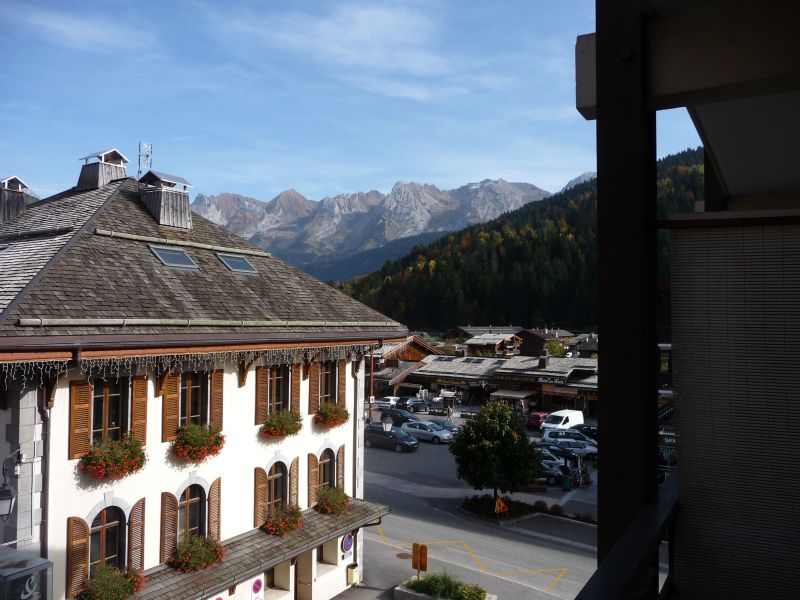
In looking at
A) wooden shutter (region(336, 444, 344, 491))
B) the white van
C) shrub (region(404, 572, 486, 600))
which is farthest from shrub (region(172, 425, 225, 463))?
the white van

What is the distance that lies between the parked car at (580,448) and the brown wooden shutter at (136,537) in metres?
24.2

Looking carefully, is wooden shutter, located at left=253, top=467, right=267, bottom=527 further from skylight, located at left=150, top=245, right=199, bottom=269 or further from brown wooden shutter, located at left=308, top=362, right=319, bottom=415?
skylight, located at left=150, top=245, right=199, bottom=269

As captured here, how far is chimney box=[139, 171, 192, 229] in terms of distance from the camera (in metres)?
15.2

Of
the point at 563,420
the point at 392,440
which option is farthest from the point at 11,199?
the point at 563,420

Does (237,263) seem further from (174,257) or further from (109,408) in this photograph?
(109,408)

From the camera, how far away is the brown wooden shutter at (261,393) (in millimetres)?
14084

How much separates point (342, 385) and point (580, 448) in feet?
64.9

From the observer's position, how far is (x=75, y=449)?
34.3 feet

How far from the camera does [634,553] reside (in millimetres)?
2322

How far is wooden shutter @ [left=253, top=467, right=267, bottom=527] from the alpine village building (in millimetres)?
44

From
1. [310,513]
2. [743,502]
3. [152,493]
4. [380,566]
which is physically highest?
[743,502]

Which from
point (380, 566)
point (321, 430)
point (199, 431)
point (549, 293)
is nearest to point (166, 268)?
point (199, 431)

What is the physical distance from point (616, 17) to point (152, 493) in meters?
11.4

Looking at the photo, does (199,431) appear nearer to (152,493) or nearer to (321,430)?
(152,493)
